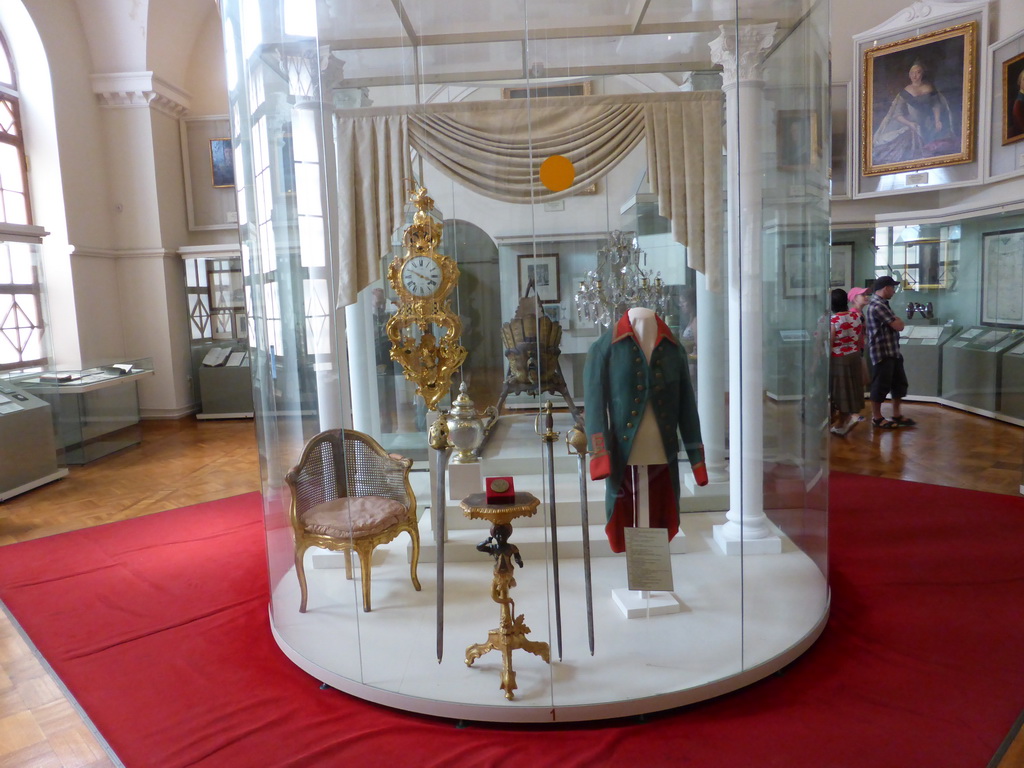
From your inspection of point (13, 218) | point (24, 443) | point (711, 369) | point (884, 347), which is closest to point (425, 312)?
point (711, 369)

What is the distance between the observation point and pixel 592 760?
231 centimetres

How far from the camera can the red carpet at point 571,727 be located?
94.0 inches

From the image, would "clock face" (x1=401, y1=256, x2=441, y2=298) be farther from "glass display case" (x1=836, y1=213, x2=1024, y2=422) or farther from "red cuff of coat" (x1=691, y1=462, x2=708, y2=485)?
"glass display case" (x1=836, y1=213, x2=1024, y2=422)

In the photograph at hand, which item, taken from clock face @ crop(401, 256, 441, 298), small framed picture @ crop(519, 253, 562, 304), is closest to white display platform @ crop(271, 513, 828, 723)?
small framed picture @ crop(519, 253, 562, 304)

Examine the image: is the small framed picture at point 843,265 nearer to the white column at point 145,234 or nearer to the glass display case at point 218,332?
the glass display case at point 218,332

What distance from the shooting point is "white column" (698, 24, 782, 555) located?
10.7 feet

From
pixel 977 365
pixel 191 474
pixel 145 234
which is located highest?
pixel 145 234

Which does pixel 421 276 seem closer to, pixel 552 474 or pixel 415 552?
pixel 552 474

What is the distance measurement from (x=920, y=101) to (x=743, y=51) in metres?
6.33

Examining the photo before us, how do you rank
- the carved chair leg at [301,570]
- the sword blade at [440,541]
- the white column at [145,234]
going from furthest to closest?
the white column at [145,234]
the carved chair leg at [301,570]
the sword blade at [440,541]

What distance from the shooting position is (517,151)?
2883 millimetres

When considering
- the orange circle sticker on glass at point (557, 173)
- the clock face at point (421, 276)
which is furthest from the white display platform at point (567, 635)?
the orange circle sticker on glass at point (557, 173)

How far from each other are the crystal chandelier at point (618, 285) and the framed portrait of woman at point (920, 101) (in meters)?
6.94

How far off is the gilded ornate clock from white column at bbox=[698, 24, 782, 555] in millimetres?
1248
